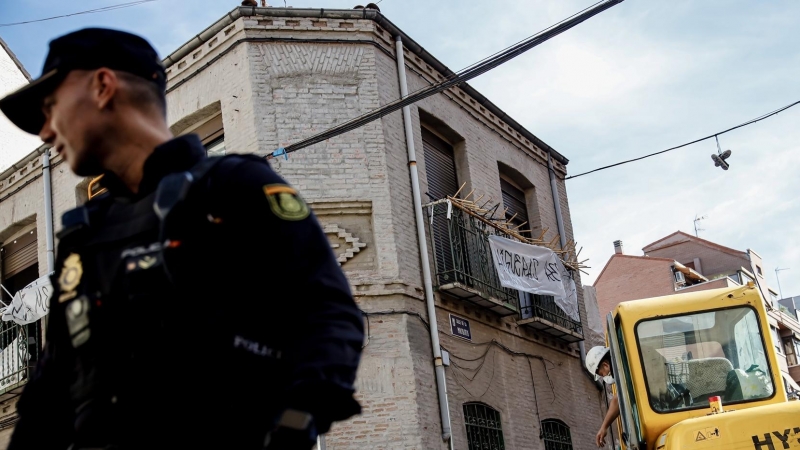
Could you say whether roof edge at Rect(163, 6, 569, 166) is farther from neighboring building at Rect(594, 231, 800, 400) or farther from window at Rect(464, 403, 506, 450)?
neighboring building at Rect(594, 231, 800, 400)

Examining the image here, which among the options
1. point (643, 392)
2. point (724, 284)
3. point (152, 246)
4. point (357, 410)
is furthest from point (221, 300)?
point (724, 284)

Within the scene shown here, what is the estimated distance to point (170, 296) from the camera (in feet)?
7.00

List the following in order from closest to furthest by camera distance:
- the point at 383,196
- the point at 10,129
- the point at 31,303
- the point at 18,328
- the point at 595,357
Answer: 1. the point at 595,357
2. the point at 383,196
3. the point at 31,303
4. the point at 18,328
5. the point at 10,129

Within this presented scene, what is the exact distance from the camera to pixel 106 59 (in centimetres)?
243

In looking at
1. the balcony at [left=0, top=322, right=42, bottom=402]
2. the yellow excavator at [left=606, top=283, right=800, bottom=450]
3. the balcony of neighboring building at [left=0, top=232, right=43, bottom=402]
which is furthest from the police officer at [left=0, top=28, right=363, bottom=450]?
the balcony at [left=0, top=322, right=42, bottom=402]

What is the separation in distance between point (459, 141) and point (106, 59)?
14.3m

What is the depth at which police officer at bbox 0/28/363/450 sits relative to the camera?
6.67 ft

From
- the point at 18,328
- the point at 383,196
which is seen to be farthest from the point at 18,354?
the point at 383,196

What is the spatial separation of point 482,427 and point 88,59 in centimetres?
1233

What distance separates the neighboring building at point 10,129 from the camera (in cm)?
1967

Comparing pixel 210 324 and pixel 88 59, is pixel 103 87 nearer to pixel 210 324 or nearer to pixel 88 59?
pixel 88 59

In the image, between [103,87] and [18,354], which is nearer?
[103,87]

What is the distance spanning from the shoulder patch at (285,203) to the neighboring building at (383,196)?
10.3m

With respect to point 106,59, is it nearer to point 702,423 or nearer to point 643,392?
point 702,423
